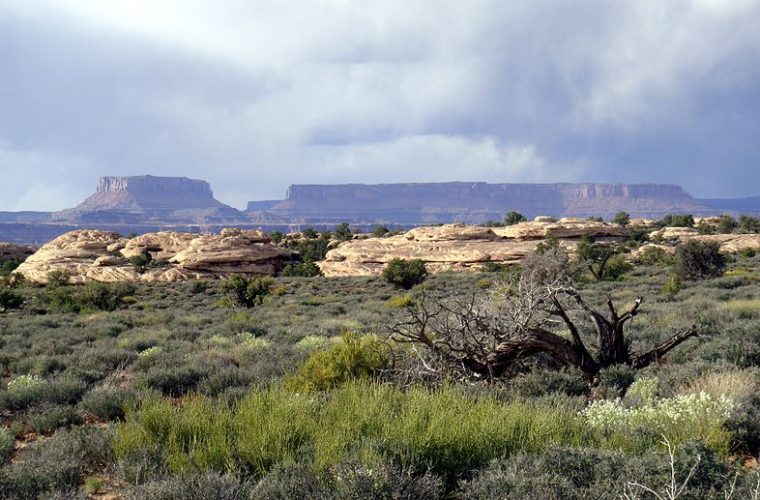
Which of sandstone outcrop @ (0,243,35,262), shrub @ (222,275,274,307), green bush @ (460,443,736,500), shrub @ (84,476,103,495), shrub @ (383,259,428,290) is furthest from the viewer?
sandstone outcrop @ (0,243,35,262)

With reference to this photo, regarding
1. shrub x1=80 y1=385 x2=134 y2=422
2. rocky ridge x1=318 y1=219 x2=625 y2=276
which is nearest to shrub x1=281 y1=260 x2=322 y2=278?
rocky ridge x1=318 y1=219 x2=625 y2=276

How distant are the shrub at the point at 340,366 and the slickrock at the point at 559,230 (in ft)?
151

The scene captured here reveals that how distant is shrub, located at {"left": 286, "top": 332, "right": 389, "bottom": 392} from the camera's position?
7387 millimetres

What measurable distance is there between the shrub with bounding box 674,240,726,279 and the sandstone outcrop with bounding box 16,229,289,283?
3451 cm

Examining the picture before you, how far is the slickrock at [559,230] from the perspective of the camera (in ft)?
171

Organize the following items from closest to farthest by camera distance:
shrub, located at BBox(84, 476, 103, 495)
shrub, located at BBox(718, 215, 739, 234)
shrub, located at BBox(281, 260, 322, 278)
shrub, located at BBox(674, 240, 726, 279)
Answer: shrub, located at BBox(84, 476, 103, 495) → shrub, located at BBox(674, 240, 726, 279) → shrub, located at BBox(281, 260, 322, 278) → shrub, located at BBox(718, 215, 739, 234)

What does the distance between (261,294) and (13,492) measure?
25833 millimetres

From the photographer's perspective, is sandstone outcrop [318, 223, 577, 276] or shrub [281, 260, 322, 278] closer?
sandstone outcrop [318, 223, 577, 276]

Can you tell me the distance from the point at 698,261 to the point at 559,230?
80.6ft

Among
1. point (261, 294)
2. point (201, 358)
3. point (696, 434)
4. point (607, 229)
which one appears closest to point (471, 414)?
point (696, 434)

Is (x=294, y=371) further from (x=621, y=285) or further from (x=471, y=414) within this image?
(x=621, y=285)

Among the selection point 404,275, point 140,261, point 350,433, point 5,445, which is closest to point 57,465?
point 5,445

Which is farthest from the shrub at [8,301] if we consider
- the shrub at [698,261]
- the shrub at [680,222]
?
the shrub at [680,222]

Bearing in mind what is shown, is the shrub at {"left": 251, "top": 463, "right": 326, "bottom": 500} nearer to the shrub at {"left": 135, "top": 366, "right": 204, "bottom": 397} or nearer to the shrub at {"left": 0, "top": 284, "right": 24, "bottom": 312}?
the shrub at {"left": 135, "top": 366, "right": 204, "bottom": 397}
